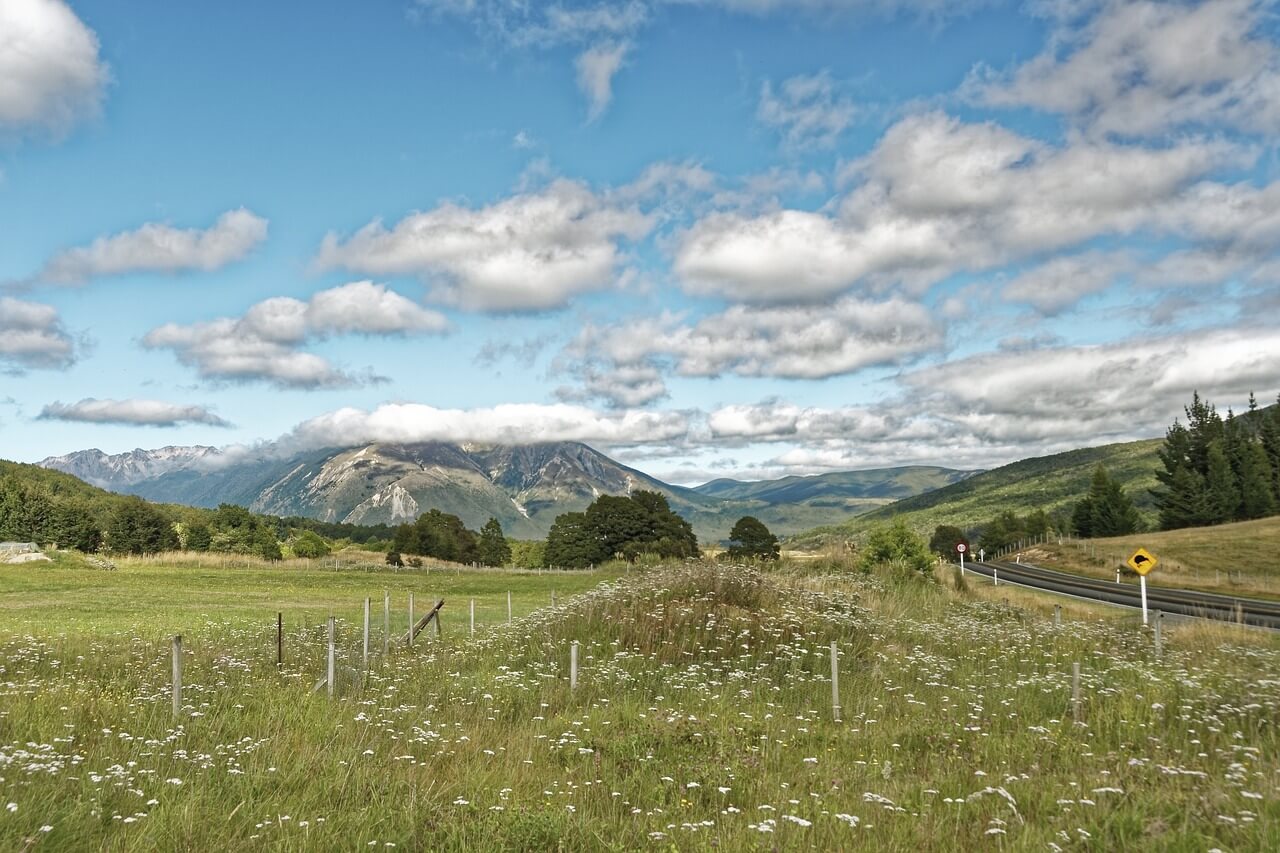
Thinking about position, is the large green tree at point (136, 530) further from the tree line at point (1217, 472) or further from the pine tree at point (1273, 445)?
the pine tree at point (1273, 445)

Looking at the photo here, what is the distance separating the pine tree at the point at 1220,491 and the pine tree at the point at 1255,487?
3.12 feet

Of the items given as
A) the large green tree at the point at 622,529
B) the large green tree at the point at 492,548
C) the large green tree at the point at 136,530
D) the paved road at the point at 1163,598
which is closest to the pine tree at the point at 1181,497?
the paved road at the point at 1163,598

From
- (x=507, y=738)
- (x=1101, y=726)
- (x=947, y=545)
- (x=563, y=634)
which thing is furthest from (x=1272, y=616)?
(x=947, y=545)

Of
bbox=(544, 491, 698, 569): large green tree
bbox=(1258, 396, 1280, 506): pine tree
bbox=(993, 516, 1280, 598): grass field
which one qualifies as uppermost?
bbox=(1258, 396, 1280, 506): pine tree

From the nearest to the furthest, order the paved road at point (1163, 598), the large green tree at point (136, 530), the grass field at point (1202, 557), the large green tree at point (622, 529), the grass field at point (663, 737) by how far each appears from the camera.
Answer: the grass field at point (663, 737)
the paved road at point (1163, 598)
the grass field at point (1202, 557)
the large green tree at point (136, 530)
the large green tree at point (622, 529)

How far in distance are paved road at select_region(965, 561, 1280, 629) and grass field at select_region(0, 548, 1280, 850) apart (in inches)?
582

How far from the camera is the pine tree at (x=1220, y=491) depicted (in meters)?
100

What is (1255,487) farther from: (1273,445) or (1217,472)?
(1273,445)

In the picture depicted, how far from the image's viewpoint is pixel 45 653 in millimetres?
16312

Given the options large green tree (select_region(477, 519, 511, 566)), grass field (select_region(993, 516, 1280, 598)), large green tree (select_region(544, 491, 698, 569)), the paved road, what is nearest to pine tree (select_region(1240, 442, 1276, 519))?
grass field (select_region(993, 516, 1280, 598))

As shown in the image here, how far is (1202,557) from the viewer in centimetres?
7212

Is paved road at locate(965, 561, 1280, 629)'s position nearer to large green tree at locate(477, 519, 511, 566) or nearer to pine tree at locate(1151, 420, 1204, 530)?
pine tree at locate(1151, 420, 1204, 530)

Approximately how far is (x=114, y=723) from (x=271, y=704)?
198cm

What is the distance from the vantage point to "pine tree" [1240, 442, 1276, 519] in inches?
3863
